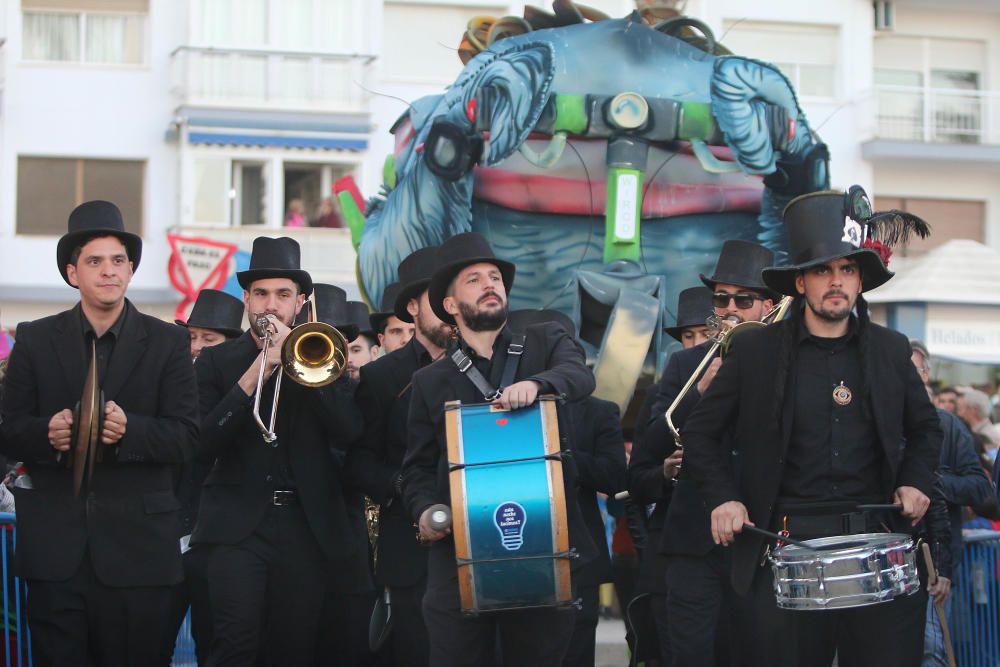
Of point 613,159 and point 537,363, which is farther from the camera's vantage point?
point 613,159

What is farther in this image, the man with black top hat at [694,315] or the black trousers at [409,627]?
the man with black top hat at [694,315]

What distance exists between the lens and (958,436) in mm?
8586

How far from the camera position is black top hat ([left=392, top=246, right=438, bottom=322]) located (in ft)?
26.0

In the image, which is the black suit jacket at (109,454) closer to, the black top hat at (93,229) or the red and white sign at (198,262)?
the black top hat at (93,229)

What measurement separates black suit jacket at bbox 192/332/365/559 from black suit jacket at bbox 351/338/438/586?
145 millimetres

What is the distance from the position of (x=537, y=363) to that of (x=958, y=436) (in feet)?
10.7

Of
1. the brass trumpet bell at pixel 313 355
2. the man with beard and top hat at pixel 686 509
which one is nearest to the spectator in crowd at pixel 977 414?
the man with beard and top hat at pixel 686 509

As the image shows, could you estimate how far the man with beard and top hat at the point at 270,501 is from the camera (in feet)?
23.3

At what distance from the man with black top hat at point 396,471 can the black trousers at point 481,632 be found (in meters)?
1.13

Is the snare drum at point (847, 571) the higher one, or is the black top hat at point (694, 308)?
the black top hat at point (694, 308)

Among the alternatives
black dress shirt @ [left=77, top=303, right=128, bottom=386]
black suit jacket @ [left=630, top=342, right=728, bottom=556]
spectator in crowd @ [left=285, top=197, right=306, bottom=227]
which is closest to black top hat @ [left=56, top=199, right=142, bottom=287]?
black dress shirt @ [left=77, top=303, right=128, bottom=386]

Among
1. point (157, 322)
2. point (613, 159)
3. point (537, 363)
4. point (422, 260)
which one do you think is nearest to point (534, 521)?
point (537, 363)

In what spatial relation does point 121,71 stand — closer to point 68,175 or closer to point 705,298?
point 68,175

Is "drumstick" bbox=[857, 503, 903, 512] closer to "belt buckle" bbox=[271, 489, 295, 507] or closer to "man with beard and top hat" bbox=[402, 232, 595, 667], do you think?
"man with beard and top hat" bbox=[402, 232, 595, 667]
